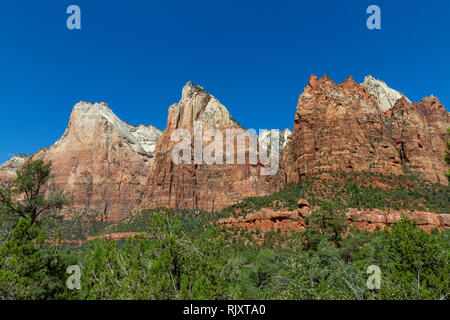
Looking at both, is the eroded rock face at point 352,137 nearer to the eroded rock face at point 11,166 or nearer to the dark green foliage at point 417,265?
the dark green foliage at point 417,265

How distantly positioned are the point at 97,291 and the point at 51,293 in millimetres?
5688

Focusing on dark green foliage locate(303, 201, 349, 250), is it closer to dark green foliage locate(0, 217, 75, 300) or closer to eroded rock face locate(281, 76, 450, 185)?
dark green foliage locate(0, 217, 75, 300)

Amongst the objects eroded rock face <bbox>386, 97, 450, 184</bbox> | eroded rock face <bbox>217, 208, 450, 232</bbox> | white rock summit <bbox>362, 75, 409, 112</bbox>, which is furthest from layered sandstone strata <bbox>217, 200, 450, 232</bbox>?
white rock summit <bbox>362, 75, 409, 112</bbox>

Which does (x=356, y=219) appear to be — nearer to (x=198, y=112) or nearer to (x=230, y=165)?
(x=230, y=165)

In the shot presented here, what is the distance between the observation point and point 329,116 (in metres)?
64.1

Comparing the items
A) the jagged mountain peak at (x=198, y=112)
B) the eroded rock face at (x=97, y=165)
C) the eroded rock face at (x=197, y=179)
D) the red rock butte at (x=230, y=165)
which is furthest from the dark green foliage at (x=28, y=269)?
the jagged mountain peak at (x=198, y=112)

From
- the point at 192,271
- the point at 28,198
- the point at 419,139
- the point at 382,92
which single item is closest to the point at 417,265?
the point at 192,271

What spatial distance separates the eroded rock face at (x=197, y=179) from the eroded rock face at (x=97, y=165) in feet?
58.8

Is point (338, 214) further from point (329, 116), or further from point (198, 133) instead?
point (198, 133)

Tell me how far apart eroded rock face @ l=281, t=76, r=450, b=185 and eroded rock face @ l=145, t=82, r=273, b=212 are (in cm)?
3310

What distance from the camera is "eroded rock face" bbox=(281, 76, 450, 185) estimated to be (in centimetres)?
5802

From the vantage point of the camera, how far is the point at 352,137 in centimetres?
6034

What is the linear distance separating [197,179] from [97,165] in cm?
4645

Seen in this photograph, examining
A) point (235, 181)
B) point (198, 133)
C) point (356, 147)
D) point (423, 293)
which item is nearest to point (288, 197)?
point (356, 147)
